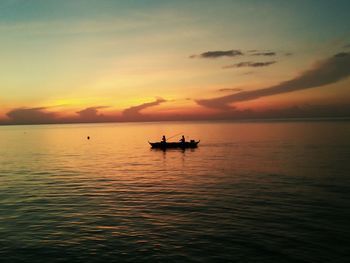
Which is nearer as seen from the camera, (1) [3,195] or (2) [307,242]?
(2) [307,242]

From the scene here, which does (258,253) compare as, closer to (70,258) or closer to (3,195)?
(70,258)

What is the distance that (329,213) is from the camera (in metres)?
26.7

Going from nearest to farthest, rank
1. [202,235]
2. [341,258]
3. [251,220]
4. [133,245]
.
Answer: [341,258]
[133,245]
[202,235]
[251,220]

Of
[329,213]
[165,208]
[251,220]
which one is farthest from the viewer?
[165,208]

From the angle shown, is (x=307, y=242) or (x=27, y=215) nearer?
(x=307, y=242)

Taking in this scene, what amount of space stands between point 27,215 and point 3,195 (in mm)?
9858

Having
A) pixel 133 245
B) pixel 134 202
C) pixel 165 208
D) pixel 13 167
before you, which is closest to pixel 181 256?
pixel 133 245

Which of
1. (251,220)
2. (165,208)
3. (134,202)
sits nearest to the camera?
(251,220)

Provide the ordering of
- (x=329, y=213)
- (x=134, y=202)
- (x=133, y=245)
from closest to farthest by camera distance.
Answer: (x=133, y=245) → (x=329, y=213) → (x=134, y=202)

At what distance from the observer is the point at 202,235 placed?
21.9 meters

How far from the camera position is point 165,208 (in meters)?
29.1

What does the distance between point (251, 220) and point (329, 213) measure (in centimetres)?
654

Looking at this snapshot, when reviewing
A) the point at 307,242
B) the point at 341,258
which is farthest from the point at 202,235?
the point at 341,258

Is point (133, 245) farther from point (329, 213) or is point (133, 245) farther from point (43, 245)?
point (329, 213)
